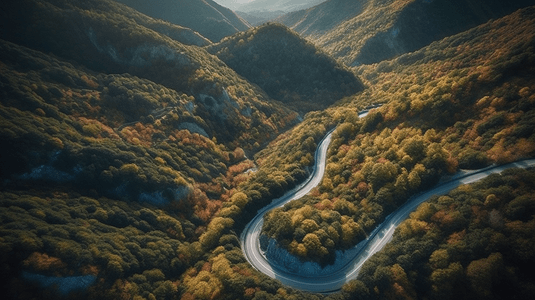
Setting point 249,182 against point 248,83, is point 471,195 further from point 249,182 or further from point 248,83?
point 248,83

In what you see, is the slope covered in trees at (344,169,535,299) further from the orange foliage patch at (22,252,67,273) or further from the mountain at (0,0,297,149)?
the mountain at (0,0,297,149)

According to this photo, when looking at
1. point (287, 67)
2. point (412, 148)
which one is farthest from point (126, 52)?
point (412, 148)

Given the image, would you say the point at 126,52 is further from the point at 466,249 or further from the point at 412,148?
the point at 466,249

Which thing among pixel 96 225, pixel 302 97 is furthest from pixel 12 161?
pixel 302 97

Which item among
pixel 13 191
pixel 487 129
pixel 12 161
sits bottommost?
pixel 13 191

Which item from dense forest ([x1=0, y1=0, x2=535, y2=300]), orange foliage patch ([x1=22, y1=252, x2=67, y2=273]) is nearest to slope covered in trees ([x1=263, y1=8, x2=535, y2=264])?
dense forest ([x1=0, y1=0, x2=535, y2=300])

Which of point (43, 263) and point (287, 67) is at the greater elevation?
point (287, 67)
